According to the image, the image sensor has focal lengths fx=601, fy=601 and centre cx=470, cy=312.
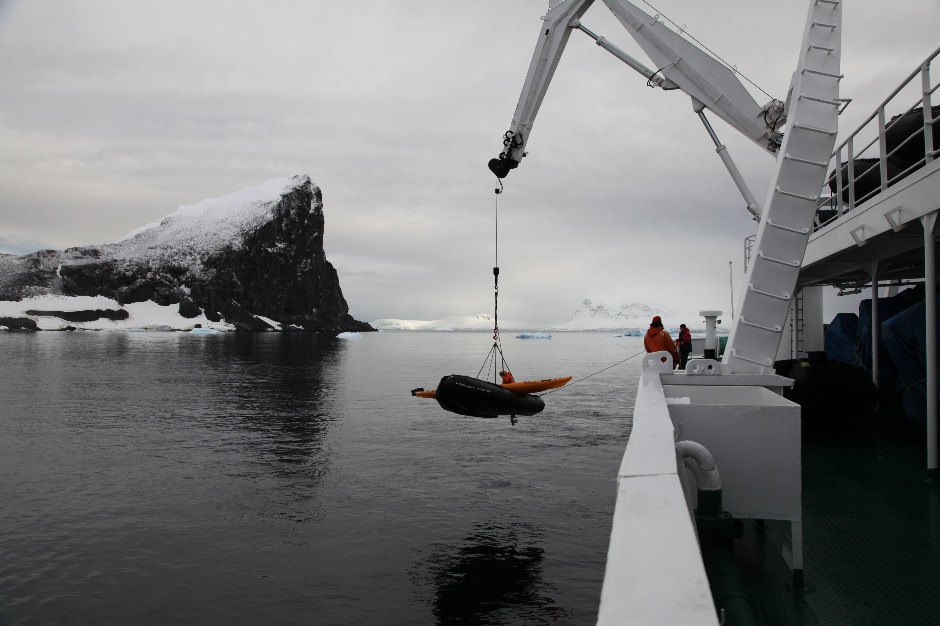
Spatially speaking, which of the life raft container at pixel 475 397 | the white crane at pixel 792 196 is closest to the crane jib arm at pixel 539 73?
the white crane at pixel 792 196

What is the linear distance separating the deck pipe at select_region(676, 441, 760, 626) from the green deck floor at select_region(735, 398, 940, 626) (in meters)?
0.80

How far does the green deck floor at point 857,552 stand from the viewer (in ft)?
15.1

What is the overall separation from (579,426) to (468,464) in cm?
619

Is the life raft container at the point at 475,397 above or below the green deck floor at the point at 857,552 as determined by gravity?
above

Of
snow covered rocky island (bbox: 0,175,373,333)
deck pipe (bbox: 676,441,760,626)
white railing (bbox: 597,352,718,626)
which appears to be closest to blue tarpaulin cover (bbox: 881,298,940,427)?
deck pipe (bbox: 676,441,760,626)

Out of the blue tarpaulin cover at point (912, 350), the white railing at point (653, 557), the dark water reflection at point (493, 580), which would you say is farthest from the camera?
the blue tarpaulin cover at point (912, 350)

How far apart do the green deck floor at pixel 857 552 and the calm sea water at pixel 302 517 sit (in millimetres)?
2228

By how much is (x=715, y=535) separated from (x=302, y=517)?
7704 millimetres

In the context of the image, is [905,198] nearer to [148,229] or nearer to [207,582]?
[207,582]

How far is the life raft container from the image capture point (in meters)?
11.9

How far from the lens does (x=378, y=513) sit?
1030 cm

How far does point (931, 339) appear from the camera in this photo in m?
8.30

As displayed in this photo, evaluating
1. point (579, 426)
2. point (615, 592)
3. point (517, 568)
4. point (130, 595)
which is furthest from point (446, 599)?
point (579, 426)

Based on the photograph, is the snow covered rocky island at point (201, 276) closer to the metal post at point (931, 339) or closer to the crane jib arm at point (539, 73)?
the crane jib arm at point (539, 73)
